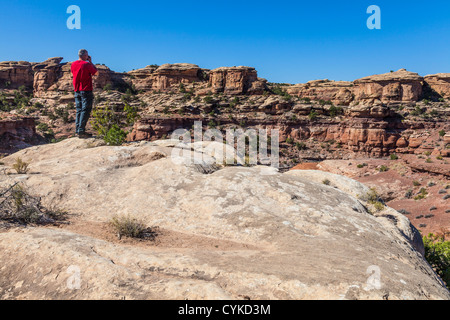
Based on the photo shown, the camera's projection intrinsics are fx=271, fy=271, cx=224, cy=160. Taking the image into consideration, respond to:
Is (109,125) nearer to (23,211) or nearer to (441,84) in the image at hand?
(23,211)

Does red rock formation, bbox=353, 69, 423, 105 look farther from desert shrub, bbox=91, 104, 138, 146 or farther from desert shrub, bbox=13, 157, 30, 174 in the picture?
desert shrub, bbox=13, 157, 30, 174

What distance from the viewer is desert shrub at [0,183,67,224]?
4.41 meters

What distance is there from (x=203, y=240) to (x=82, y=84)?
8672 millimetres

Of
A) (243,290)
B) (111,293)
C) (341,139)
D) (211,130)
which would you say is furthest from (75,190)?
(341,139)

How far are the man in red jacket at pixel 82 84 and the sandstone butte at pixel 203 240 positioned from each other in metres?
2.96

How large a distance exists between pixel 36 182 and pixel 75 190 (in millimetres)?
921

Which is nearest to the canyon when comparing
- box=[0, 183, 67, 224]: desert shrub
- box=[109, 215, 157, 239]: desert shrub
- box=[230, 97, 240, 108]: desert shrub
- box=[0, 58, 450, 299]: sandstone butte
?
box=[230, 97, 240, 108]: desert shrub

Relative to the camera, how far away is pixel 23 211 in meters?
4.50

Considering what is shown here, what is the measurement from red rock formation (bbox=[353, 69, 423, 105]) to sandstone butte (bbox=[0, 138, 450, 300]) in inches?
2326

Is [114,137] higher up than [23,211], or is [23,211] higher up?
[114,137]

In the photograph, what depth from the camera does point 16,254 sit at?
3.38 metres

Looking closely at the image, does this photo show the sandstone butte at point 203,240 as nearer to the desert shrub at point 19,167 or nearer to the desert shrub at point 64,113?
the desert shrub at point 19,167

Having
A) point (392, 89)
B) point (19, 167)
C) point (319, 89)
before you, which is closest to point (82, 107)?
point (19, 167)
